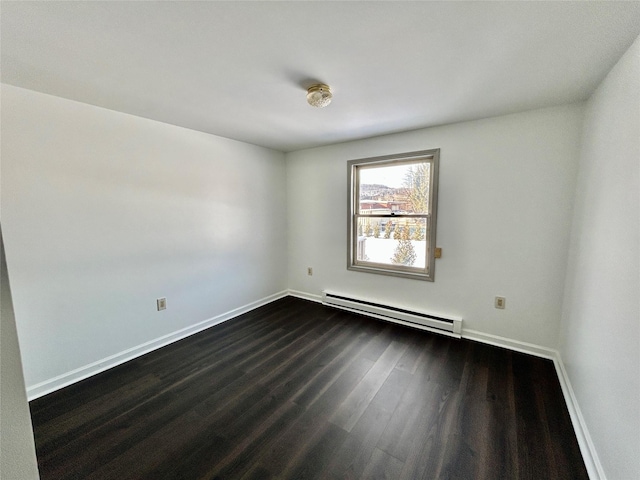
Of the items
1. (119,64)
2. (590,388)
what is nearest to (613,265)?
(590,388)

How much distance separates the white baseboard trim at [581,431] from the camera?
1.32m

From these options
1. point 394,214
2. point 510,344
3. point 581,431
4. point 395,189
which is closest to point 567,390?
point 581,431

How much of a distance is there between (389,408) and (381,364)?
52 centimetres

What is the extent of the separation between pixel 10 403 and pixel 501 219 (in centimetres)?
315

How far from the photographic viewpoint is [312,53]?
4.77 ft

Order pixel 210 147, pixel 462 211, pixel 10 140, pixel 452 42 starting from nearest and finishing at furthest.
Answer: pixel 452 42, pixel 10 140, pixel 462 211, pixel 210 147

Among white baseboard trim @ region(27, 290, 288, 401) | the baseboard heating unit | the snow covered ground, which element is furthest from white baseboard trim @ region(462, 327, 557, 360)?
white baseboard trim @ region(27, 290, 288, 401)

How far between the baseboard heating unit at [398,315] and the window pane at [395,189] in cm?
118

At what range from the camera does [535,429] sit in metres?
1.61

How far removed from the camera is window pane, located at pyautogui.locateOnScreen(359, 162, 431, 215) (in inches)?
116

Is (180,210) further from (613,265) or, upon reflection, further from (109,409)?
(613,265)

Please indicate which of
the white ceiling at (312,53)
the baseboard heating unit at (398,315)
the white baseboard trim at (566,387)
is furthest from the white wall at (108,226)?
the white baseboard trim at (566,387)

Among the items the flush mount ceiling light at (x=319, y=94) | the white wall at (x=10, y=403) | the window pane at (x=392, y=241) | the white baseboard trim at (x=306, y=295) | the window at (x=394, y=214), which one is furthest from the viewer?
the white baseboard trim at (x=306, y=295)

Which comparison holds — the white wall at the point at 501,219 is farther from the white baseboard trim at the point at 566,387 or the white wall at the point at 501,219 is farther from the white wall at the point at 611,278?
the white wall at the point at 611,278
